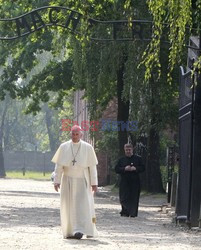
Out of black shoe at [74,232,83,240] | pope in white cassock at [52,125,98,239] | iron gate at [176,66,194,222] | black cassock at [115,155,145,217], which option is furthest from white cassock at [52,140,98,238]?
black cassock at [115,155,145,217]

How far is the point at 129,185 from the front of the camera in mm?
25688

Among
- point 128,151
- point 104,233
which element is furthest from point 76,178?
point 128,151

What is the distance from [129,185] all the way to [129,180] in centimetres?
12

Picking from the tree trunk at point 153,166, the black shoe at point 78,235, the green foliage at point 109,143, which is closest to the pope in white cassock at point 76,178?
the black shoe at point 78,235

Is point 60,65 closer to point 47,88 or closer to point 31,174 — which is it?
point 47,88

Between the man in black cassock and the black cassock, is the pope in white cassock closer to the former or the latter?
the man in black cassock

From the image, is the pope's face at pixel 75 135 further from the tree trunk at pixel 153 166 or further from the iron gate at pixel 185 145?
the tree trunk at pixel 153 166

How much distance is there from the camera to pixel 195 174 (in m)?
20.4

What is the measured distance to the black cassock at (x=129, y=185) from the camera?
25125 millimetres

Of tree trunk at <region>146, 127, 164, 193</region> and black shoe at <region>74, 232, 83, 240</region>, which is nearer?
black shoe at <region>74, 232, 83, 240</region>

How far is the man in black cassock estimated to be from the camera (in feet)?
82.3

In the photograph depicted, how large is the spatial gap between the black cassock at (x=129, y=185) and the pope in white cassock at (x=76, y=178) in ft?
25.5

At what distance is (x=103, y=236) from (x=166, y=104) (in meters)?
18.7

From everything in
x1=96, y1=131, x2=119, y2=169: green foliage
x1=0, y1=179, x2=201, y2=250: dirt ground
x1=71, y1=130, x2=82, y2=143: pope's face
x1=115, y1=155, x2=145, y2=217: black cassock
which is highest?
x1=96, y1=131, x2=119, y2=169: green foliage
